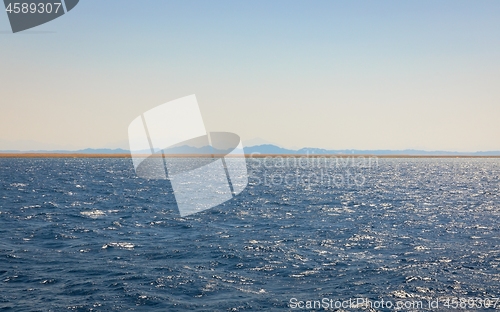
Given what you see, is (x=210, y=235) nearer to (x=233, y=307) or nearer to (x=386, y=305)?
(x=233, y=307)

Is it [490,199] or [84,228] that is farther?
[490,199]

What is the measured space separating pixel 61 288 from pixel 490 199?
65.3m

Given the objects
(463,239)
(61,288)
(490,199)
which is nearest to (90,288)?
(61,288)

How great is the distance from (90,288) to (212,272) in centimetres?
685

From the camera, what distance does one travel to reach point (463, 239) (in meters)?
33.2

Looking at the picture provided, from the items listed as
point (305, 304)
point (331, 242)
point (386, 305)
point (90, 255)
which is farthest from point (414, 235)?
point (90, 255)

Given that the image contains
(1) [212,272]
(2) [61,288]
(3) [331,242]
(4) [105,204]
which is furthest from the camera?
(4) [105,204]

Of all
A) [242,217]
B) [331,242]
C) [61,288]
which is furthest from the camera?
[242,217]

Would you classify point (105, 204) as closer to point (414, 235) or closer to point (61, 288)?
point (61, 288)

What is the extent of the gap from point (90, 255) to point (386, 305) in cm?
1903

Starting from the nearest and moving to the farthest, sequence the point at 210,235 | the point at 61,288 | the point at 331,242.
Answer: the point at 61,288 → the point at 331,242 → the point at 210,235

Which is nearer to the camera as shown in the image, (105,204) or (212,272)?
(212,272)

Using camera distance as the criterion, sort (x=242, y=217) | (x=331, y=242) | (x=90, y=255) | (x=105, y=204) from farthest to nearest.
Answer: (x=105, y=204), (x=242, y=217), (x=331, y=242), (x=90, y=255)

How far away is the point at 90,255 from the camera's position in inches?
1057
